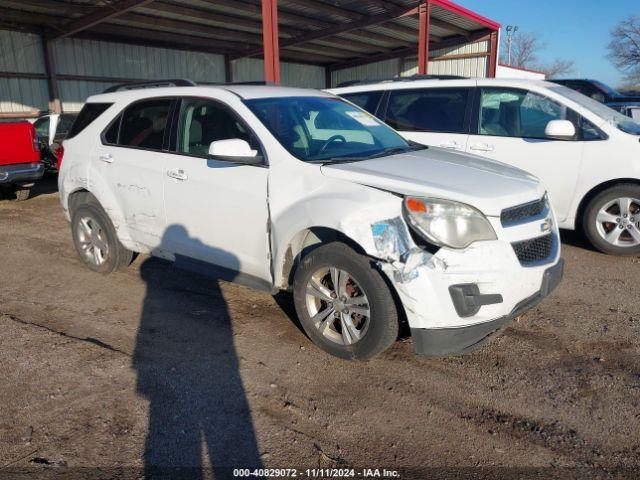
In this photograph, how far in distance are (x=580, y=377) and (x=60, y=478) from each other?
9.76 feet

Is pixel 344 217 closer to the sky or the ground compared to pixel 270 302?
closer to the sky

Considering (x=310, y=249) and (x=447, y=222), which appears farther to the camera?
(x=310, y=249)

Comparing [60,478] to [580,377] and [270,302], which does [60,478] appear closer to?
[270,302]

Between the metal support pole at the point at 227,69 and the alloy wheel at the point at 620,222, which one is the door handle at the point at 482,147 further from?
the metal support pole at the point at 227,69

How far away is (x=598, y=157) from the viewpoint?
5.44 meters

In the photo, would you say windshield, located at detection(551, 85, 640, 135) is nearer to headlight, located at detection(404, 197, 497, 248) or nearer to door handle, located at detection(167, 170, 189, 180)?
headlight, located at detection(404, 197, 497, 248)

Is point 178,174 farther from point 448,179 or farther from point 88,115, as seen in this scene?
point 448,179

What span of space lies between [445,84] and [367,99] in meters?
1.07

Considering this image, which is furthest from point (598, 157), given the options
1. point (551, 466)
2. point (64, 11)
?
point (64, 11)

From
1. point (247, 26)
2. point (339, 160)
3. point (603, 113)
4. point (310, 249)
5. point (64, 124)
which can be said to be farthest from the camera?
point (247, 26)

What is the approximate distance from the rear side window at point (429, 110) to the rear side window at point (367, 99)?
19cm

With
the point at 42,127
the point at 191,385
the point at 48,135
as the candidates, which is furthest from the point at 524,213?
the point at 42,127

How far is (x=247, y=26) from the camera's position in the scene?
18219 millimetres

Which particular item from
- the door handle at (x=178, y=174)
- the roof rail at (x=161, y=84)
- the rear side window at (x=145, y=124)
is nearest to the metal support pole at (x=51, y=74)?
the roof rail at (x=161, y=84)
